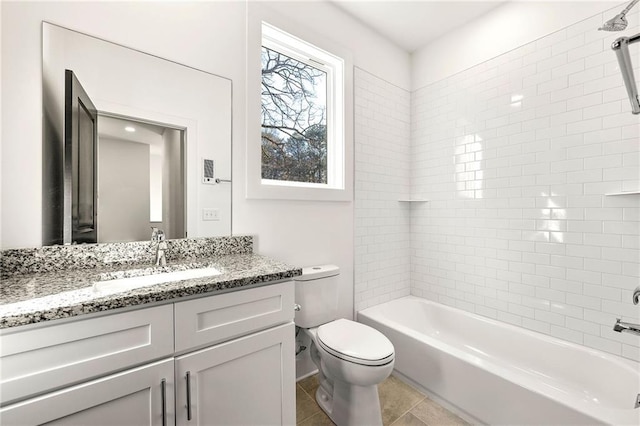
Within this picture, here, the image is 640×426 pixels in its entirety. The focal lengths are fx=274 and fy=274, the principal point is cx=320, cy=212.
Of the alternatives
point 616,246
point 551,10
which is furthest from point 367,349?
point 551,10

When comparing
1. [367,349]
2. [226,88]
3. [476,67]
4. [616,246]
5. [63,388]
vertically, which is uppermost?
[476,67]

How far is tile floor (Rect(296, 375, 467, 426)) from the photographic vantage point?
62.3 inches

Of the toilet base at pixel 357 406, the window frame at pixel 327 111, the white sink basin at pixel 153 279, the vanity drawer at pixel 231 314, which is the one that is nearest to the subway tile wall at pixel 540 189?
the window frame at pixel 327 111

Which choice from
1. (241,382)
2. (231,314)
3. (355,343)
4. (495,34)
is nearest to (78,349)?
(231,314)

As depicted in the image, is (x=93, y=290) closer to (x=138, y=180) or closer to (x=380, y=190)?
(x=138, y=180)

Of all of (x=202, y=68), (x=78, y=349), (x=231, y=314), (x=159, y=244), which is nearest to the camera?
(x=78, y=349)

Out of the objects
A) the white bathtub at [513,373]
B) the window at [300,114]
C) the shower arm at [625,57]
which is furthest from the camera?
the window at [300,114]

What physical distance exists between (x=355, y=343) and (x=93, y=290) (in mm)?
1218

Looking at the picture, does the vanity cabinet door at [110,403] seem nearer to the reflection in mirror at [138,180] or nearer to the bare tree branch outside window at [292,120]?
the reflection in mirror at [138,180]

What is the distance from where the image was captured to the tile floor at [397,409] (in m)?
1.58

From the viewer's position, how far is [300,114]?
2.10 metres

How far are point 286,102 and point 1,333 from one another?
1825 mm

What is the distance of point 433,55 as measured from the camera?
2473 millimetres

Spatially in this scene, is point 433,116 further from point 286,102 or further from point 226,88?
point 226,88
